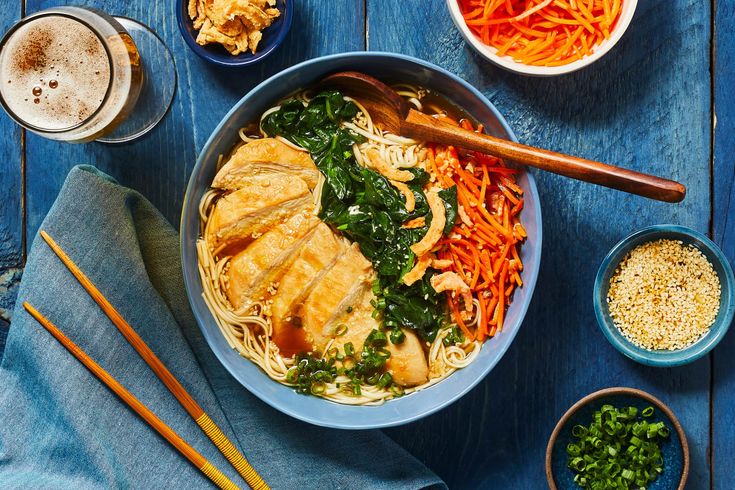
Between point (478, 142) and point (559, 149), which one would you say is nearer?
point (478, 142)

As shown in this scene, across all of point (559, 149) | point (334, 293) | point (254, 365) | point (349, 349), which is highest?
point (559, 149)

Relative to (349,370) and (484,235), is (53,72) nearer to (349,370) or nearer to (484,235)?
(349,370)

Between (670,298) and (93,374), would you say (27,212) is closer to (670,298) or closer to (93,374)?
(93,374)

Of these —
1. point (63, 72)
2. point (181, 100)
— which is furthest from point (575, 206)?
point (63, 72)

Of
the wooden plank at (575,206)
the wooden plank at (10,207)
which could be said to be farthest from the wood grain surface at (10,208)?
the wooden plank at (575,206)

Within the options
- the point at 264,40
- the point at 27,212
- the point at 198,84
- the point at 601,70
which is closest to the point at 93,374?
the point at 27,212

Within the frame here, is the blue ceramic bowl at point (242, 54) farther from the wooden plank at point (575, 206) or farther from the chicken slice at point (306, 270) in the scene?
the chicken slice at point (306, 270)

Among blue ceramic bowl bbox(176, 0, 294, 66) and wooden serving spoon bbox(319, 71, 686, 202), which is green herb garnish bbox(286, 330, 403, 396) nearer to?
wooden serving spoon bbox(319, 71, 686, 202)
